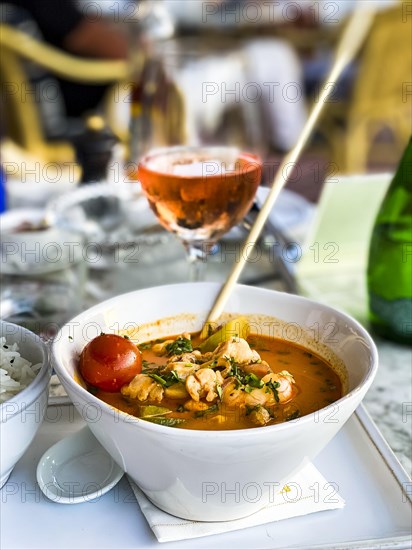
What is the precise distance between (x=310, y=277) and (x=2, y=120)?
3.73 metres

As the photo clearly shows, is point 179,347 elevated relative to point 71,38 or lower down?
elevated

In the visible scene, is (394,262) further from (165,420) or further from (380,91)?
(380,91)

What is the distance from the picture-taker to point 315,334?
0.82 meters

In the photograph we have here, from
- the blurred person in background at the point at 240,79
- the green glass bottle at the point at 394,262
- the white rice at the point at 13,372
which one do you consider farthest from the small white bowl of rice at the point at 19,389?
the blurred person in background at the point at 240,79

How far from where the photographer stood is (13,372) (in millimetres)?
722

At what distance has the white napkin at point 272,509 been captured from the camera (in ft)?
2.14

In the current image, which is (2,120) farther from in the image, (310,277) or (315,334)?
(315,334)

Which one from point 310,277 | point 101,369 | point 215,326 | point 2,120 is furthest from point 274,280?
point 2,120

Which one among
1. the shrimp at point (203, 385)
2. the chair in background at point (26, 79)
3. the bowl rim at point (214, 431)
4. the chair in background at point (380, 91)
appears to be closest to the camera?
the bowl rim at point (214, 431)

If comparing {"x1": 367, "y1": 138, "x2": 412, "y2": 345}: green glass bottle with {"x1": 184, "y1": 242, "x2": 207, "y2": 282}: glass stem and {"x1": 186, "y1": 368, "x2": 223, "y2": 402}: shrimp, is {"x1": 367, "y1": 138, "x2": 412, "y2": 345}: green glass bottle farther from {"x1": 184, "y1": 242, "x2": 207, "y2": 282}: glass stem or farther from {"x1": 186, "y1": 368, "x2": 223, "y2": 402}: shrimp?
{"x1": 186, "y1": 368, "x2": 223, "y2": 402}: shrimp

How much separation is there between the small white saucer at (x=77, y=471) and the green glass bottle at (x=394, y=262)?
499 millimetres

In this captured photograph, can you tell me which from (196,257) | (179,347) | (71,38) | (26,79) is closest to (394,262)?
(196,257)

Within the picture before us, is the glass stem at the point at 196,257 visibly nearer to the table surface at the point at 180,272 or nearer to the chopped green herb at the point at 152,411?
the table surface at the point at 180,272

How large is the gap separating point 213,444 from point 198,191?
488mm
